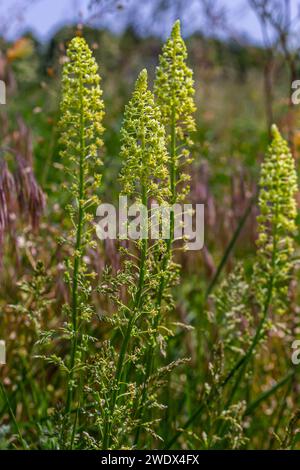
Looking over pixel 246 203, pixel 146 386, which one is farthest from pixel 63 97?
pixel 246 203

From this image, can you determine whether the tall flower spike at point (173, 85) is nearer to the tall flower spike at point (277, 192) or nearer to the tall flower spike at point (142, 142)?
the tall flower spike at point (142, 142)

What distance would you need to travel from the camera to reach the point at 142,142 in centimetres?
145

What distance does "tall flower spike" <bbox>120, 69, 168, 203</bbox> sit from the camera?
4.75 ft

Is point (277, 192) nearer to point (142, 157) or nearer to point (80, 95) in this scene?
point (142, 157)

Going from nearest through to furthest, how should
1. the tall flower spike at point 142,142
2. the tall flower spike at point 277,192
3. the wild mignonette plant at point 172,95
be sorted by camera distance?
the tall flower spike at point 142,142 → the wild mignonette plant at point 172,95 → the tall flower spike at point 277,192

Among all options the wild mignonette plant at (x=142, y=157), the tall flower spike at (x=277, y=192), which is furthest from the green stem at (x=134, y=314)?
the tall flower spike at (x=277, y=192)

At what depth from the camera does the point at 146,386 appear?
169 cm

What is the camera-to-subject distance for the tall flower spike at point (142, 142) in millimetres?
1449

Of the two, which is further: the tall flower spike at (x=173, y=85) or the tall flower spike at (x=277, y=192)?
the tall flower spike at (x=277, y=192)

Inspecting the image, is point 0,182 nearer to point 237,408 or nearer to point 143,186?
point 143,186

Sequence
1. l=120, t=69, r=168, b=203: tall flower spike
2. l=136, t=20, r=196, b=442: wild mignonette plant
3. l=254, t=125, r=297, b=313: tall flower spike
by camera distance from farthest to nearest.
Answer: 1. l=254, t=125, r=297, b=313: tall flower spike
2. l=136, t=20, r=196, b=442: wild mignonette plant
3. l=120, t=69, r=168, b=203: tall flower spike

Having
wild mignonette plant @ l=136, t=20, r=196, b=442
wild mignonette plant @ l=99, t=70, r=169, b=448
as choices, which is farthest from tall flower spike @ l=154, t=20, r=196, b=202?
wild mignonette plant @ l=99, t=70, r=169, b=448

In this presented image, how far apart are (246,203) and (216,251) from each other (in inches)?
23.3

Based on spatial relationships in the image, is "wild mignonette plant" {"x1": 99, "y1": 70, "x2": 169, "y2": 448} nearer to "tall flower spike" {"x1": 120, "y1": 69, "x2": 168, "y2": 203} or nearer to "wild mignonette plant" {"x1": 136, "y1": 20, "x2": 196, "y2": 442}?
"tall flower spike" {"x1": 120, "y1": 69, "x2": 168, "y2": 203}
